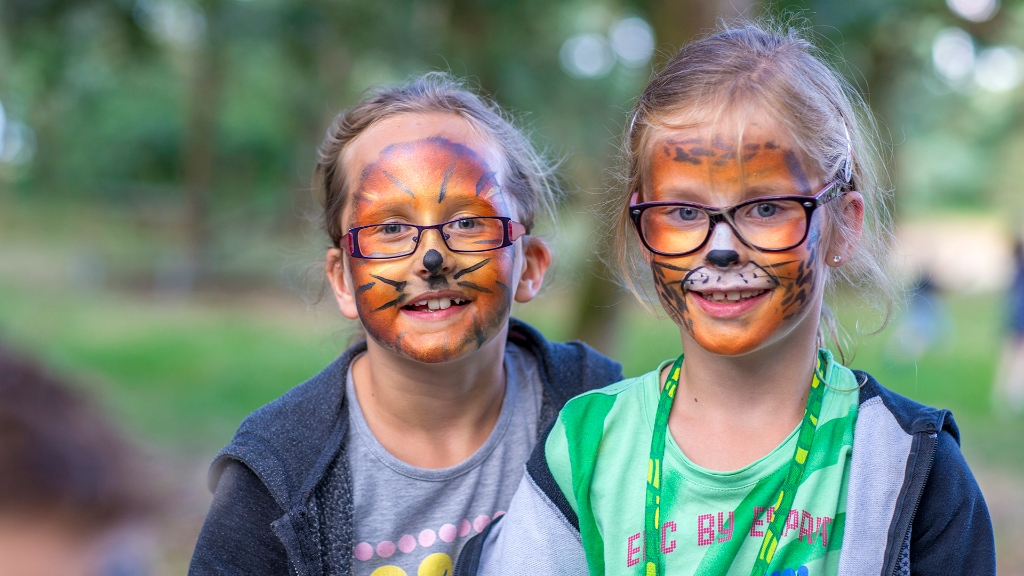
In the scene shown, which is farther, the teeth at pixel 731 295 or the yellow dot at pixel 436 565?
the yellow dot at pixel 436 565

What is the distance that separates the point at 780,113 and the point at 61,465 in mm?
1490

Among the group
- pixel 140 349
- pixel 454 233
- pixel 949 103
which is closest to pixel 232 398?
pixel 140 349

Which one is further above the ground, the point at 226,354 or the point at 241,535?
the point at 226,354

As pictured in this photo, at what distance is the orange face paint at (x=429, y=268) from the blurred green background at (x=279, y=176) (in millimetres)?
415

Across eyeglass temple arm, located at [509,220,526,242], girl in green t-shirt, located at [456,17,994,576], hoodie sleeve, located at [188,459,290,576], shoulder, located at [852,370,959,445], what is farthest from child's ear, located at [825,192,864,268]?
hoodie sleeve, located at [188,459,290,576]

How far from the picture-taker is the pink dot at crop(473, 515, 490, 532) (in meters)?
2.24

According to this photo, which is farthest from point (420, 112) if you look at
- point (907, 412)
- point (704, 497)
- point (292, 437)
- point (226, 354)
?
point (226, 354)

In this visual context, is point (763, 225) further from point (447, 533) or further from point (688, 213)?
point (447, 533)

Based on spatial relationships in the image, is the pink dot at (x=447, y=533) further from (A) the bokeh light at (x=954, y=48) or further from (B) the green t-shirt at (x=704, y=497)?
(A) the bokeh light at (x=954, y=48)

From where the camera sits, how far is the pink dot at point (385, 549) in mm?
2158

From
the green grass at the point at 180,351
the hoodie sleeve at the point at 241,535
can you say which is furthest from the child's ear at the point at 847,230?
the green grass at the point at 180,351

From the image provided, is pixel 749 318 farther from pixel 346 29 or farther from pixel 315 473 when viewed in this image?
pixel 346 29

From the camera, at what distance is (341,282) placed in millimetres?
2486

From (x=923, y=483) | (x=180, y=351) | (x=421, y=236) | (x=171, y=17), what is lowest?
(x=923, y=483)
